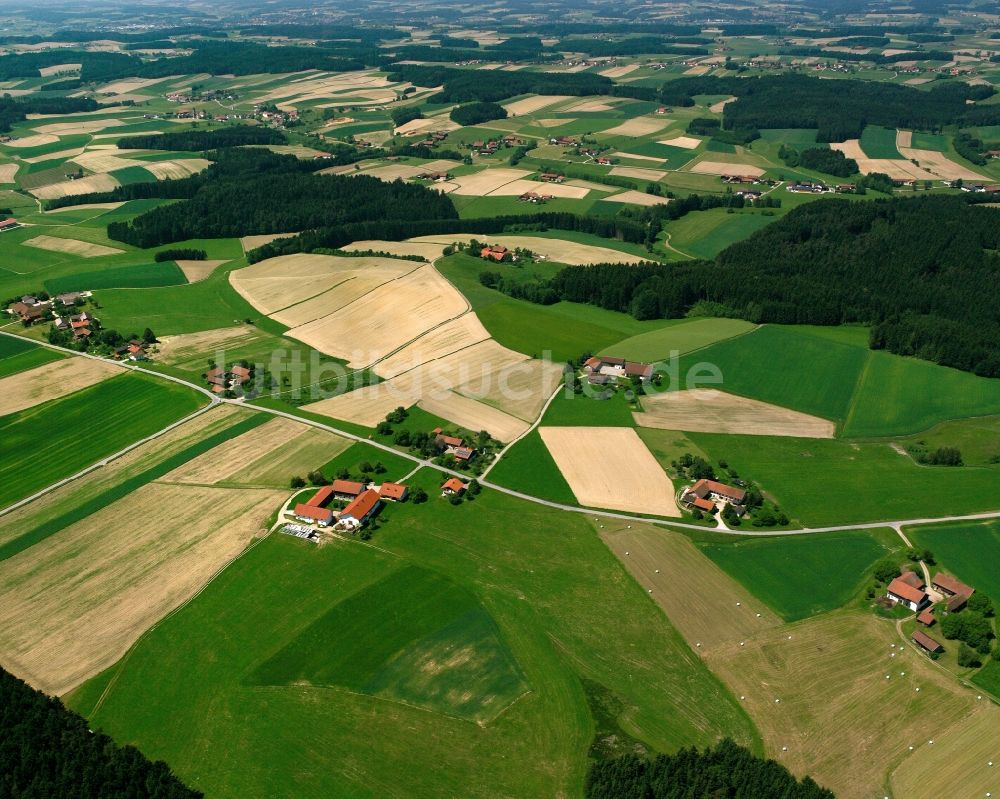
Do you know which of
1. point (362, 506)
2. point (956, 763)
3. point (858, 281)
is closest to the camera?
point (956, 763)

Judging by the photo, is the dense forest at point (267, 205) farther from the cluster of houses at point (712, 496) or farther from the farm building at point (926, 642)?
the farm building at point (926, 642)

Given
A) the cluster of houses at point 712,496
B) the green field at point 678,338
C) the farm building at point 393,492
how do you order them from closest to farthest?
the cluster of houses at point 712,496 < the farm building at point 393,492 < the green field at point 678,338

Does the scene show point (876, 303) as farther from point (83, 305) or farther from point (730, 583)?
point (83, 305)

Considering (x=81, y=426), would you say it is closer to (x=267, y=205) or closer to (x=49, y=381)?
(x=49, y=381)

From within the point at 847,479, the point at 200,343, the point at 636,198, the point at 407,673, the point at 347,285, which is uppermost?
the point at 636,198

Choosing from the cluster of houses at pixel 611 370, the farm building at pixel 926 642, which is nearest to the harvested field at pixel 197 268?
the cluster of houses at pixel 611 370

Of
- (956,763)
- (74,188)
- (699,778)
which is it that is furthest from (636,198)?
(699,778)
